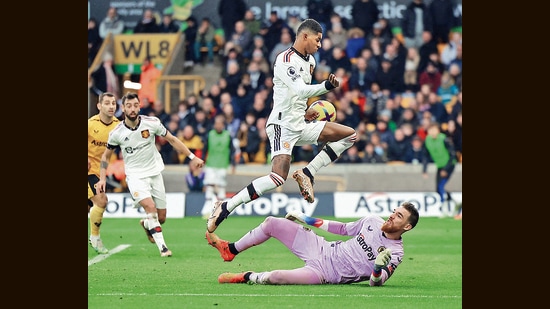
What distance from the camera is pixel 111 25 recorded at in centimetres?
2836

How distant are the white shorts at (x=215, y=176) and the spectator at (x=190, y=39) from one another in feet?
16.8

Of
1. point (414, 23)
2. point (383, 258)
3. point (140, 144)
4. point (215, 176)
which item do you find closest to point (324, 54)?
point (414, 23)

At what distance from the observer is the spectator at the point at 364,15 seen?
91.2ft

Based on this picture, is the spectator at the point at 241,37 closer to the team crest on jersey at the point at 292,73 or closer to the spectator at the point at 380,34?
the spectator at the point at 380,34

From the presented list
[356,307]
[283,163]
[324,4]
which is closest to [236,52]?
[324,4]

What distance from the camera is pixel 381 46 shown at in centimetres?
2712

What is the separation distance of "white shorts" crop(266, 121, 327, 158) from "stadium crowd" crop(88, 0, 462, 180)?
11590 millimetres

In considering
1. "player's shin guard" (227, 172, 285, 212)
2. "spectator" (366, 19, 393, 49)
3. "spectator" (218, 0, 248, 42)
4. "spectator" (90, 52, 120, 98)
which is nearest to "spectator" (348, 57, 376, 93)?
"spectator" (366, 19, 393, 49)

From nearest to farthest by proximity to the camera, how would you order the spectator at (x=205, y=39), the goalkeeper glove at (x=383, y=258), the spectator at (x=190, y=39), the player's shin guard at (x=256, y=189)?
the goalkeeper glove at (x=383, y=258) → the player's shin guard at (x=256, y=189) → the spectator at (x=205, y=39) → the spectator at (x=190, y=39)

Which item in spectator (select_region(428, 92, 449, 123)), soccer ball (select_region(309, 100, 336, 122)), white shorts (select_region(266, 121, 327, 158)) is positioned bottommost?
spectator (select_region(428, 92, 449, 123))

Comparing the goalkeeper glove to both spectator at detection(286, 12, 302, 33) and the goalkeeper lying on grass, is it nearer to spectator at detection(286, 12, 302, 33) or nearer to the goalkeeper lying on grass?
the goalkeeper lying on grass

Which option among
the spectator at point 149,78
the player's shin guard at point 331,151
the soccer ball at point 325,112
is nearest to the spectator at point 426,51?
the spectator at point 149,78

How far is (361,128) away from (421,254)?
10160 mm

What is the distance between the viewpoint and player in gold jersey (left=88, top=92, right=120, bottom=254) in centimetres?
1530
